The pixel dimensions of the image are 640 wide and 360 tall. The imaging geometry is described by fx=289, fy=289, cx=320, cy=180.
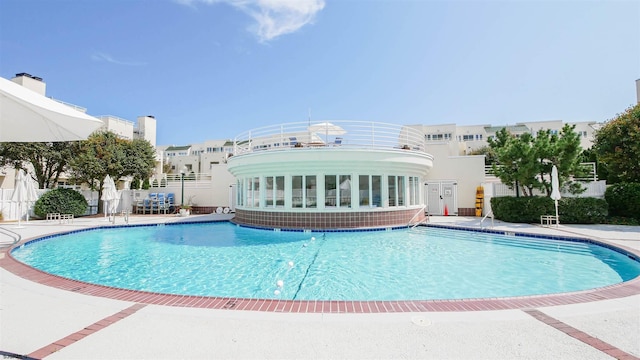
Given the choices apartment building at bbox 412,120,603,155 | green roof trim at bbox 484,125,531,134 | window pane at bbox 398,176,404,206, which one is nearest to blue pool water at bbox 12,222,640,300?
window pane at bbox 398,176,404,206

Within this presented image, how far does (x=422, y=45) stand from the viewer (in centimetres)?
1237

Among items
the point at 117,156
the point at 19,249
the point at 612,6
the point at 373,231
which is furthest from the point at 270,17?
the point at 117,156

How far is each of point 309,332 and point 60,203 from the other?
23868 millimetres

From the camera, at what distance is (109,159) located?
21.8 m

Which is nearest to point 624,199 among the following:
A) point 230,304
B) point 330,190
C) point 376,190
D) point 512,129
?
point 376,190

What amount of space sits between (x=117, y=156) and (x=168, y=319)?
23.4 meters

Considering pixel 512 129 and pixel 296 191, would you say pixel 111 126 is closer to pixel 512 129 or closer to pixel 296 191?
pixel 296 191

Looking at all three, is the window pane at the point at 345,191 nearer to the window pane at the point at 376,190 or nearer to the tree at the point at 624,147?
the window pane at the point at 376,190

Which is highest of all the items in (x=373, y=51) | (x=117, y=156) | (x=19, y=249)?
(x=373, y=51)

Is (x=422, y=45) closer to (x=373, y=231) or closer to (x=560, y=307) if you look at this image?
(x=373, y=231)

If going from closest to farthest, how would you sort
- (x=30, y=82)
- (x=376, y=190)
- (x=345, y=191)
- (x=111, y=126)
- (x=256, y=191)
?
(x=345, y=191), (x=376, y=190), (x=256, y=191), (x=30, y=82), (x=111, y=126)

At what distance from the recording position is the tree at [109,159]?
21109 mm

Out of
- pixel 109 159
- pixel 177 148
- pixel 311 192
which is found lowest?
pixel 311 192

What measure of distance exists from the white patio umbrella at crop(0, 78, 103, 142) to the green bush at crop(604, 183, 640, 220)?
2226 cm
